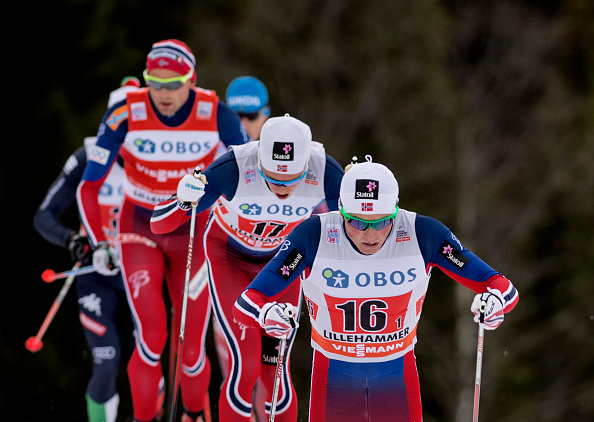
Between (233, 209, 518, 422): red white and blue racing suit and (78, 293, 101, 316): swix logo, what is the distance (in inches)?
118

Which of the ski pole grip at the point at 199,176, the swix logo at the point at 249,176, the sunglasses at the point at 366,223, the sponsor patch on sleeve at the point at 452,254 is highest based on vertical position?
the swix logo at the point at 249,176

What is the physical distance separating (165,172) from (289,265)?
2187 mm

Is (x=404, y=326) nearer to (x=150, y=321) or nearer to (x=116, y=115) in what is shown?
(x=150, y=321)

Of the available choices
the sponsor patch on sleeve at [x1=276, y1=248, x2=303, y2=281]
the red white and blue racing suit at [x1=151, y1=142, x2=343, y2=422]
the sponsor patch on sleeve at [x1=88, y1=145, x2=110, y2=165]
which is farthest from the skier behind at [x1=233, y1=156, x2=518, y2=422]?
the sponsor patch on sleeve at [x1=88, y1=145, x2=110, y2=165]

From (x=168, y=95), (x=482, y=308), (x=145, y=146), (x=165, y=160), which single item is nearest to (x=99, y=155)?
(x=145, y=146)

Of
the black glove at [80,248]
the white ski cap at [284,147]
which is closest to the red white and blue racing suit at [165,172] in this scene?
the black glove at [80,248]

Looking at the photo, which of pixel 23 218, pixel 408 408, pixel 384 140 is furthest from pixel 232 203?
pixel 23 218

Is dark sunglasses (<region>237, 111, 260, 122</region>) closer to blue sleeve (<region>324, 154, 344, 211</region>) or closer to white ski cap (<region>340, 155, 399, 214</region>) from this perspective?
blue sleeve (<region>324, 154, 344, 211</region>)

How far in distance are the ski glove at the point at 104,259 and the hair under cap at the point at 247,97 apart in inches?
84.8

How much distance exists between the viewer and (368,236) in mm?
5750

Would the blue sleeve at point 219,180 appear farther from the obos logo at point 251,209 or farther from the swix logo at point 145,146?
the swix logo at point 145,146

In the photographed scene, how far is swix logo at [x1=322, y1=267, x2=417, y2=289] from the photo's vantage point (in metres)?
5.82

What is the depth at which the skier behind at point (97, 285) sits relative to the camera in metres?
8.26

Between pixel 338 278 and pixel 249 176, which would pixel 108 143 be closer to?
pixel 249 176
